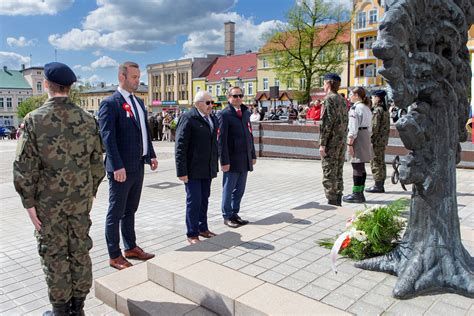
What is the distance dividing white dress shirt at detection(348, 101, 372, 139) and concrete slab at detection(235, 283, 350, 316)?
450 centimetres

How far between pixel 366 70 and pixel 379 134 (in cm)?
4006

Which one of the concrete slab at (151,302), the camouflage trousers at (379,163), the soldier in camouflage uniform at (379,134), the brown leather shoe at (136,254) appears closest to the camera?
the concrete slab at (151,302)

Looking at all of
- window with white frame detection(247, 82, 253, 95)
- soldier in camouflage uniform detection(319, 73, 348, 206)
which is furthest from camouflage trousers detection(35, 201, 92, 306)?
window with white frame detection(247, 82, 253, 95)

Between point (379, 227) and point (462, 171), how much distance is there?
8076mm

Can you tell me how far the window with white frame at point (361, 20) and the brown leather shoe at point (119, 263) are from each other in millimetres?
47195

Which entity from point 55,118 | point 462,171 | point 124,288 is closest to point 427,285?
point 124,288

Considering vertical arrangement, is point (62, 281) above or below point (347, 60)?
below

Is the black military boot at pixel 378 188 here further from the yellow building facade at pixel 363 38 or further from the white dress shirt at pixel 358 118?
the yellow building facade at pixel 363 38

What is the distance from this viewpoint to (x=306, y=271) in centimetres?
381

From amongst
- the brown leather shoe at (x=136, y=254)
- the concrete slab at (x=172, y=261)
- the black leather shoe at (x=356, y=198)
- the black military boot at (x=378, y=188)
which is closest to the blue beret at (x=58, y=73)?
the concrete slab at (x=172, y=261)

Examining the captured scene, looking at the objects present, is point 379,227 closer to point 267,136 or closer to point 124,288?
point 124,288

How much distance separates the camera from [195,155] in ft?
16.9

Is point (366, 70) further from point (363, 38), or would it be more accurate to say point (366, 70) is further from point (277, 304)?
point (277, 304)

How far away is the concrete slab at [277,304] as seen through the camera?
304cm
